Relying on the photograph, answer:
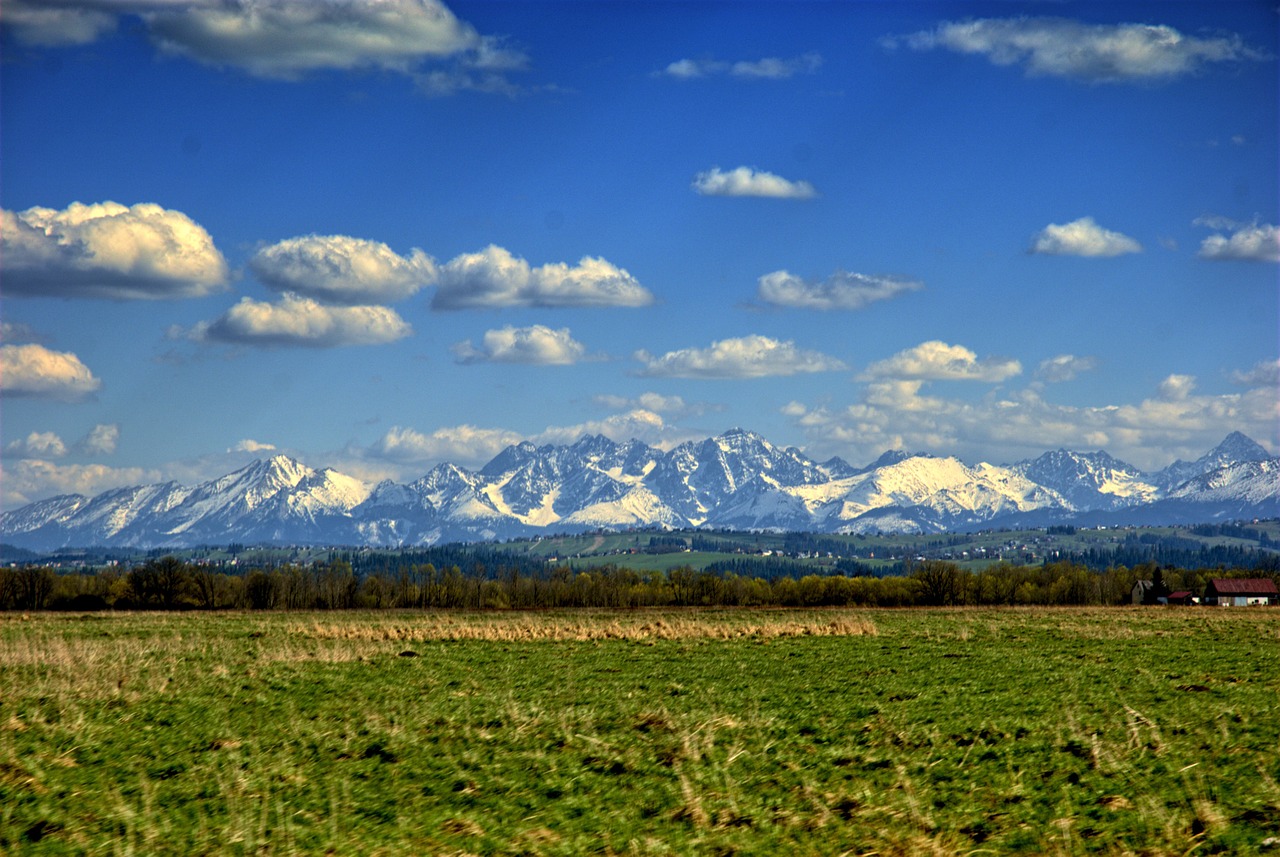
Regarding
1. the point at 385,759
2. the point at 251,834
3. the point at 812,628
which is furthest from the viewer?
the point at 812,628

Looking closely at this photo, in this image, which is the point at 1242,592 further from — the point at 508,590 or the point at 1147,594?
the point at 508,590

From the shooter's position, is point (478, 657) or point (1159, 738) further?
point (478, 657)

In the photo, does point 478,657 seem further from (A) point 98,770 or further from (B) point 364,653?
(A) point 98,770

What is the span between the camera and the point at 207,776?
21969 millimetres

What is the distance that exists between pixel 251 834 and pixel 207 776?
4.13 m

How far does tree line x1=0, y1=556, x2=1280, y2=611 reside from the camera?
128 meters

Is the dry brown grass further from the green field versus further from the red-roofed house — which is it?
the red-roofed house

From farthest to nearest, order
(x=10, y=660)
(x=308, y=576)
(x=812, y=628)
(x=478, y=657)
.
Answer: (x=308, y=576) < (x=812, y=628) < (x=478, y=657) < (x=10, y=660)

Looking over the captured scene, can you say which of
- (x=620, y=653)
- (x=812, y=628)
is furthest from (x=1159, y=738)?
(x=812, y=628)

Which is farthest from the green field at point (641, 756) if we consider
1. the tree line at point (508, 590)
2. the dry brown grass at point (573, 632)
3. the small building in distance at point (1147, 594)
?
the small building in distance at point (1147, 594)

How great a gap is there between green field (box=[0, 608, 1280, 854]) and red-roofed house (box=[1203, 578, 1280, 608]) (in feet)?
425

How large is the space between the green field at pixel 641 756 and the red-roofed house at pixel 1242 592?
12952cm

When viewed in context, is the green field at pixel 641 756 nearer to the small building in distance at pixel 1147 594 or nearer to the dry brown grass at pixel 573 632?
the dry brown grass at pixel 573 632

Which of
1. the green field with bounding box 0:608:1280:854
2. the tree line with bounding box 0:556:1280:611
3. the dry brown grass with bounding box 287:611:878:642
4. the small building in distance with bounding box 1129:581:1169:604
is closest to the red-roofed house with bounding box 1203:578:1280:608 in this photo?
the small building in distance with bounding box 1129:581:1169:604
